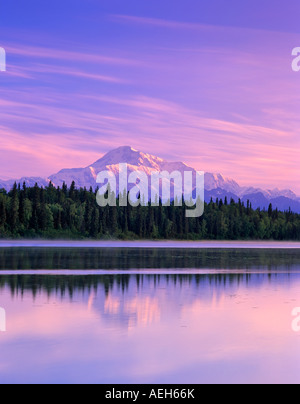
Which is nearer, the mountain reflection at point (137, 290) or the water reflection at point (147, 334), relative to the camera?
the water reflection at point (147, 334)

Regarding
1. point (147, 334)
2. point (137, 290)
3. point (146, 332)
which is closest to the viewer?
point (147, 334)

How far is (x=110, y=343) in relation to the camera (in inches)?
716

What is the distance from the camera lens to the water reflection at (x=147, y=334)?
50.0 feet

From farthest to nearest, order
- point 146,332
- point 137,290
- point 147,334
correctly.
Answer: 1. point 137,290
2. point 146,332
3. point 147,334

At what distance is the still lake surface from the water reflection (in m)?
0.03

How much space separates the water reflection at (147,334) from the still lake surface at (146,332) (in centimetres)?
3

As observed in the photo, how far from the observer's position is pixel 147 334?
19.8 meters

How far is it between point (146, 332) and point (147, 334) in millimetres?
330

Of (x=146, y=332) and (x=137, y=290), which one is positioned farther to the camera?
(x=137, y=290)

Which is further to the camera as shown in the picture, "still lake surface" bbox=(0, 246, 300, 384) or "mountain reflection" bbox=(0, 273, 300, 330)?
"mountain reflection" bbox=(0, 273, 300, 330)

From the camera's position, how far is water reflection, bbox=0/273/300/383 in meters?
15.2

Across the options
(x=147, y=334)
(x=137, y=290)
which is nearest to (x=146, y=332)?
(x=147, y=334)

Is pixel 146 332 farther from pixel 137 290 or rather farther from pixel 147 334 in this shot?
pixel 137 290
